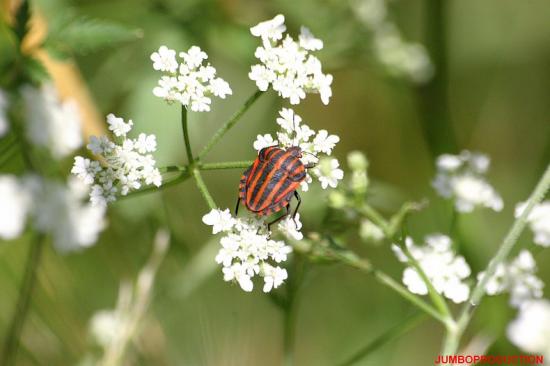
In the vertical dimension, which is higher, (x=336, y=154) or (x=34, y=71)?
(x=336, y=154)

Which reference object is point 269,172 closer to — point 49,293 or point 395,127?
point 49,293

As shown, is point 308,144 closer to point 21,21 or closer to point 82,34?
point 82,34

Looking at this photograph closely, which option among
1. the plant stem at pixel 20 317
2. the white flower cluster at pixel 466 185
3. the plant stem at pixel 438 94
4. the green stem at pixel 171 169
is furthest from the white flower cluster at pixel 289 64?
the plant stem at pixel 438 94

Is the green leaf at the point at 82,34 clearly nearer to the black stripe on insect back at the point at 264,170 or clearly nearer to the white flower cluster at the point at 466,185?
the black stripe on insect back at the point at 264,170

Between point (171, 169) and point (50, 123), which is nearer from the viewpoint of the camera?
point (50, 123)

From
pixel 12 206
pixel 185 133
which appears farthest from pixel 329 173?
pixel 12 206

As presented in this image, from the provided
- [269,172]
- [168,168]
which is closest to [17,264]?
[168,168]
